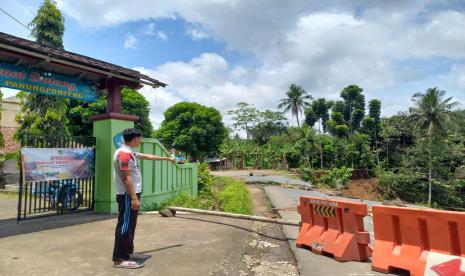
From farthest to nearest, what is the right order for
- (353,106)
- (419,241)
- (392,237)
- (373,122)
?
(353,106), (373,122), (392,237), (419,241)

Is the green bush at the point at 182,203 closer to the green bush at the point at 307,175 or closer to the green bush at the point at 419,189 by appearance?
Result: the green bush at the point at 307,175

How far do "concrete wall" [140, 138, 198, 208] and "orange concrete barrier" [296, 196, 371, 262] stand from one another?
477cm

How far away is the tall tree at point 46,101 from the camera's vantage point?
1753 centimetres

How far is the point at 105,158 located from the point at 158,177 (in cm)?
166

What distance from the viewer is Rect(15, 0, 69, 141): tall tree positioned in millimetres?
17531

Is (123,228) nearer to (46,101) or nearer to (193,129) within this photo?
(46,101)

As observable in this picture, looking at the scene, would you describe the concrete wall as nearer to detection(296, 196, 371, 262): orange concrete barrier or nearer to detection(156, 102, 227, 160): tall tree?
detection(296, 196, 371, 262): orange concrete barrier

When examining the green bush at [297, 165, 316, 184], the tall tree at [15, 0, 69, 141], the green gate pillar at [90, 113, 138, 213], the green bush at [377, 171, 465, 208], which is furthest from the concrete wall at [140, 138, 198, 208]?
the green bush at [377, 171, 465, 208]

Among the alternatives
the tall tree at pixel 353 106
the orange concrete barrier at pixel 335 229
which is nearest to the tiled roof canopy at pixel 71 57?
the orange concrete barrier at pixel 335 229

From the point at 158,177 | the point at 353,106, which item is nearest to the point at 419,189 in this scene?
the point at 353,106

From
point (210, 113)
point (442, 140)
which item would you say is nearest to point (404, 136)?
point (442, 140)

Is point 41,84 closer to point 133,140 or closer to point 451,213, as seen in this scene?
point 133,140

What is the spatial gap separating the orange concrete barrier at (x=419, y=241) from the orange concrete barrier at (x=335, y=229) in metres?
0.26

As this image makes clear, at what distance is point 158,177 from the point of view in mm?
10094
